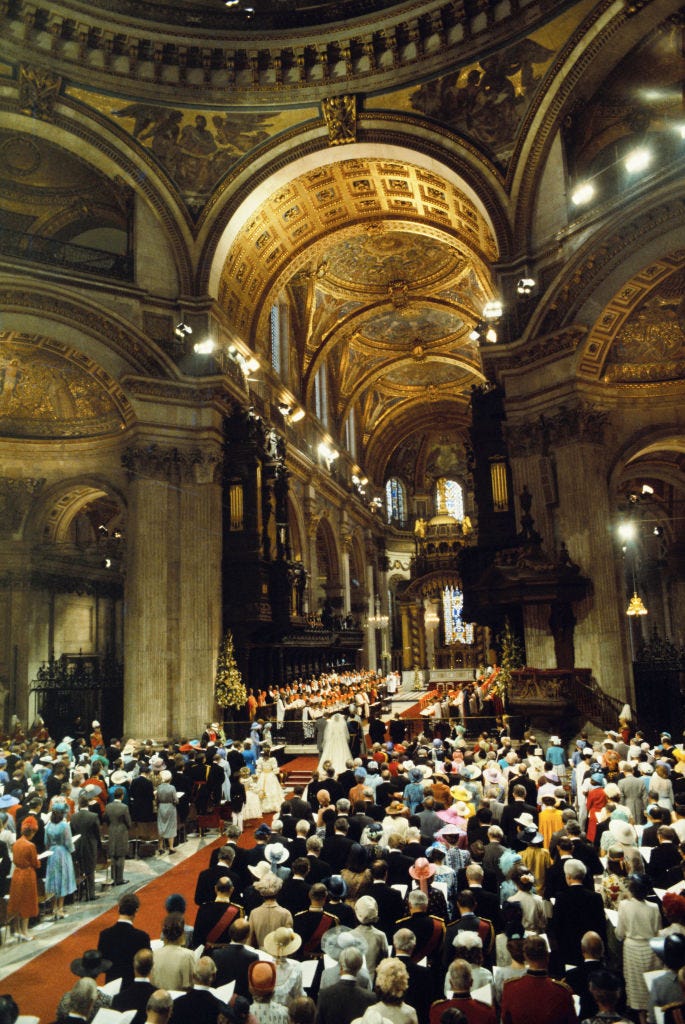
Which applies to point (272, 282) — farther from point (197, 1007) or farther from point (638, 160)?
point (197, 1007)

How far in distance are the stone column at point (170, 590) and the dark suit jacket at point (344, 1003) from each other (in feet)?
50.0

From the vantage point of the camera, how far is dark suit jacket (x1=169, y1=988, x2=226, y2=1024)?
4332 millimetres

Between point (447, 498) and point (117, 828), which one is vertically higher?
point (447, 498)

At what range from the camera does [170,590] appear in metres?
19.9

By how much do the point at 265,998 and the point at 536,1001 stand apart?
4.78 feet

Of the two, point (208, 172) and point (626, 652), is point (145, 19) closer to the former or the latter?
point (208, 172)

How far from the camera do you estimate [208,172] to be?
854 inches

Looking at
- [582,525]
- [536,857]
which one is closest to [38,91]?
[582,525]

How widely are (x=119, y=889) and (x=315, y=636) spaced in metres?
15.8

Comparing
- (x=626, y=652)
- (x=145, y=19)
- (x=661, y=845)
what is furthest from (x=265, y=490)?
(x=661, y=845)

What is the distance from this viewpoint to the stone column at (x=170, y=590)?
19.1 metres

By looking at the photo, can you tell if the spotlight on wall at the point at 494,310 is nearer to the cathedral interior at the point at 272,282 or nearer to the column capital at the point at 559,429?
the cathedral interior at the point at 272,282

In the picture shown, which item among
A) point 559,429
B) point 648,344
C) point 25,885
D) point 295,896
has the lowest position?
point 25,885

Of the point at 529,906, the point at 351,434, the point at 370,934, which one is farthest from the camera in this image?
the point at 351,434
